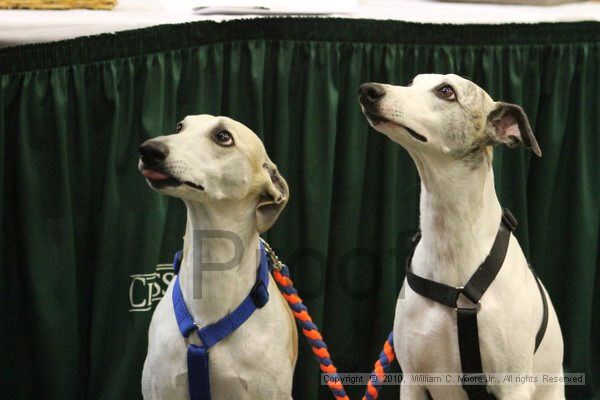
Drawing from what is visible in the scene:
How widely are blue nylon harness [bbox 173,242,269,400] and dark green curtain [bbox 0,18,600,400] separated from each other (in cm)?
56

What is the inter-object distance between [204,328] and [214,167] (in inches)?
14.5

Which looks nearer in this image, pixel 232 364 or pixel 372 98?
pixel 372 98

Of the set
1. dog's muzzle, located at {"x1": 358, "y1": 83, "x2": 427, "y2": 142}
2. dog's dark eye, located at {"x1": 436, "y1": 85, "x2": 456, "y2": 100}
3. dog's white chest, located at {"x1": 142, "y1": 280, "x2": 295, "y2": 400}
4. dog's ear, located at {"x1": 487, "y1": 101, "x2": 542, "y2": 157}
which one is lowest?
dog's white chest, located at {"x1": 142, "y1": 280, "x2": 295, "y2": 400}

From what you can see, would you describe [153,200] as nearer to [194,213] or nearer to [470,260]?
[194,213]

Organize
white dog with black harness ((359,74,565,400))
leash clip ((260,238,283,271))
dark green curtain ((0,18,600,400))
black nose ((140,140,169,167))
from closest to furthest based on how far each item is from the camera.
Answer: black nose ((140,140,169,167))
white dog with black harness ((359,74,565,400))
leash clip ((260,238,283,271))
dark green curtain ((0,18,600,400))

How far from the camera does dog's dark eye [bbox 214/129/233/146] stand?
187cm

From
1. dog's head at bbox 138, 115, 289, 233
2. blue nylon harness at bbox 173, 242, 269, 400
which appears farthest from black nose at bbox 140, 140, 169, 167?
blue nylon harness at bbox 173, 242, 269, 400

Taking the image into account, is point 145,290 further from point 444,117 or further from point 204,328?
point 444,117

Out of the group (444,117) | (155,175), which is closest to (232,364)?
(155,175)

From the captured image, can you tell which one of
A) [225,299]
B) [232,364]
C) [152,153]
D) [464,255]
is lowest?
[232,364]

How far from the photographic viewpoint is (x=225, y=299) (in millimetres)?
1938

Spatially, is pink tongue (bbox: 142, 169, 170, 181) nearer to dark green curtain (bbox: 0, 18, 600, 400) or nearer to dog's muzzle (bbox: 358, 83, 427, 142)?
dog's muzzle (bbox: 358, 83, 427, 142)

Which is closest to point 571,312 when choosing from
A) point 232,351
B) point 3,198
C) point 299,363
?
point 299,363

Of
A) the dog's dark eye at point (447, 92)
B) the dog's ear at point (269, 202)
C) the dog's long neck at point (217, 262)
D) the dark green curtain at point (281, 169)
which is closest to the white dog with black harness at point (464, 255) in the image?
the dog's dark eye at point (447, 92)
